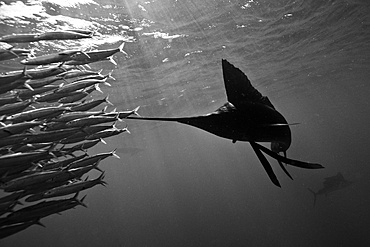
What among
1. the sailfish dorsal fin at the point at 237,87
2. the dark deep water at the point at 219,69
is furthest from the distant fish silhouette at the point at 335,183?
the sailfish dorsal fin at the point at 237,87

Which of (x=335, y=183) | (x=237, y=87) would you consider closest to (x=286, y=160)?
(x=237, y=87)

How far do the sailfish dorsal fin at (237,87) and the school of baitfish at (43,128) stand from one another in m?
2.49

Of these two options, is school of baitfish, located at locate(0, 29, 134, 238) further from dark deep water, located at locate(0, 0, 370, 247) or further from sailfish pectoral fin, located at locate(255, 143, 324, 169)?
dark deep water, located at locate(0, 0, 370, 247)

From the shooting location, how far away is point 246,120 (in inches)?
78.3

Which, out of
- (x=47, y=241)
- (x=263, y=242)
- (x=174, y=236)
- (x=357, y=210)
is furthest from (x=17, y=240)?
(x=357, y=210)

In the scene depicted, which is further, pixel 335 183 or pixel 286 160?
pixel 335 183

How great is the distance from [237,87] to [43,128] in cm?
396

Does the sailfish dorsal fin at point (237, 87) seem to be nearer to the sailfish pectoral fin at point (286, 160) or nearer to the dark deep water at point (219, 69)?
the sailfish pectoral fin at point (286, 160)

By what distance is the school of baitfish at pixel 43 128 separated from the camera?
3881 millimetres

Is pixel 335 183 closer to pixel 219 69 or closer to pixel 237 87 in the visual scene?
pixel 219 69

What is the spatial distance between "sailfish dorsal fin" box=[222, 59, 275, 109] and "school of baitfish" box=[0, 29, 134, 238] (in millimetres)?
2492

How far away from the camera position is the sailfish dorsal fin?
213cm

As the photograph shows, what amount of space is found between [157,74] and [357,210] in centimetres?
2230

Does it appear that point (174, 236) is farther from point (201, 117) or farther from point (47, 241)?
point (201, 117)
